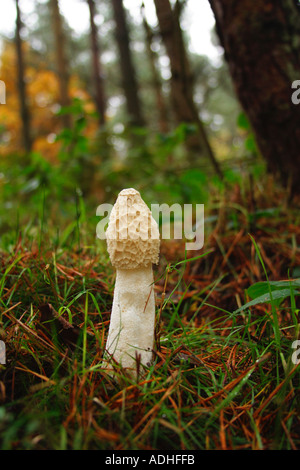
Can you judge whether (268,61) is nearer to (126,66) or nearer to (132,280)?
(132,280)

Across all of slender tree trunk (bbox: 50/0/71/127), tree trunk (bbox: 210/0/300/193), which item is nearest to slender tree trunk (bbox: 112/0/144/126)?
slender tree trunk (bbox: 50/0/71/127)

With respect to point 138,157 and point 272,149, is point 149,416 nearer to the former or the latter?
point 272,149

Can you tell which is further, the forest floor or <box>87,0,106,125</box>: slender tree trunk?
<box>87,0,106,125</box>: slender tree trunk

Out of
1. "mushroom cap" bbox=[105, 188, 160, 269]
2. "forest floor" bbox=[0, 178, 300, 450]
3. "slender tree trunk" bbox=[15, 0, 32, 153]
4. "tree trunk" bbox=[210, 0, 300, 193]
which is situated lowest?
"forest floor" bbox=[0, 178, 300, 450]

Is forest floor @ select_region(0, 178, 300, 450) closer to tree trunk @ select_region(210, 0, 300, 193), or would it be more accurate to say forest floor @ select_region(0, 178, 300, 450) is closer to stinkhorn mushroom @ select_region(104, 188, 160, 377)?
stinkhorn mushroom @ select_region(104, 188, 160, 377)

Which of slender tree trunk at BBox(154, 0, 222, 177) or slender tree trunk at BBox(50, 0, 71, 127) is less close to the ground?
slender tree trunk at BBox(50, 0, 71, 127)

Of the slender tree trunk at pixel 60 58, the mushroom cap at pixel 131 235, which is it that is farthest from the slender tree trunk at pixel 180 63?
the slender tree trunk at pixel 60 58

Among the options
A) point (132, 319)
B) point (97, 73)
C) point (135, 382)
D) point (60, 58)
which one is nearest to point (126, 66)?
point (60, 58)
